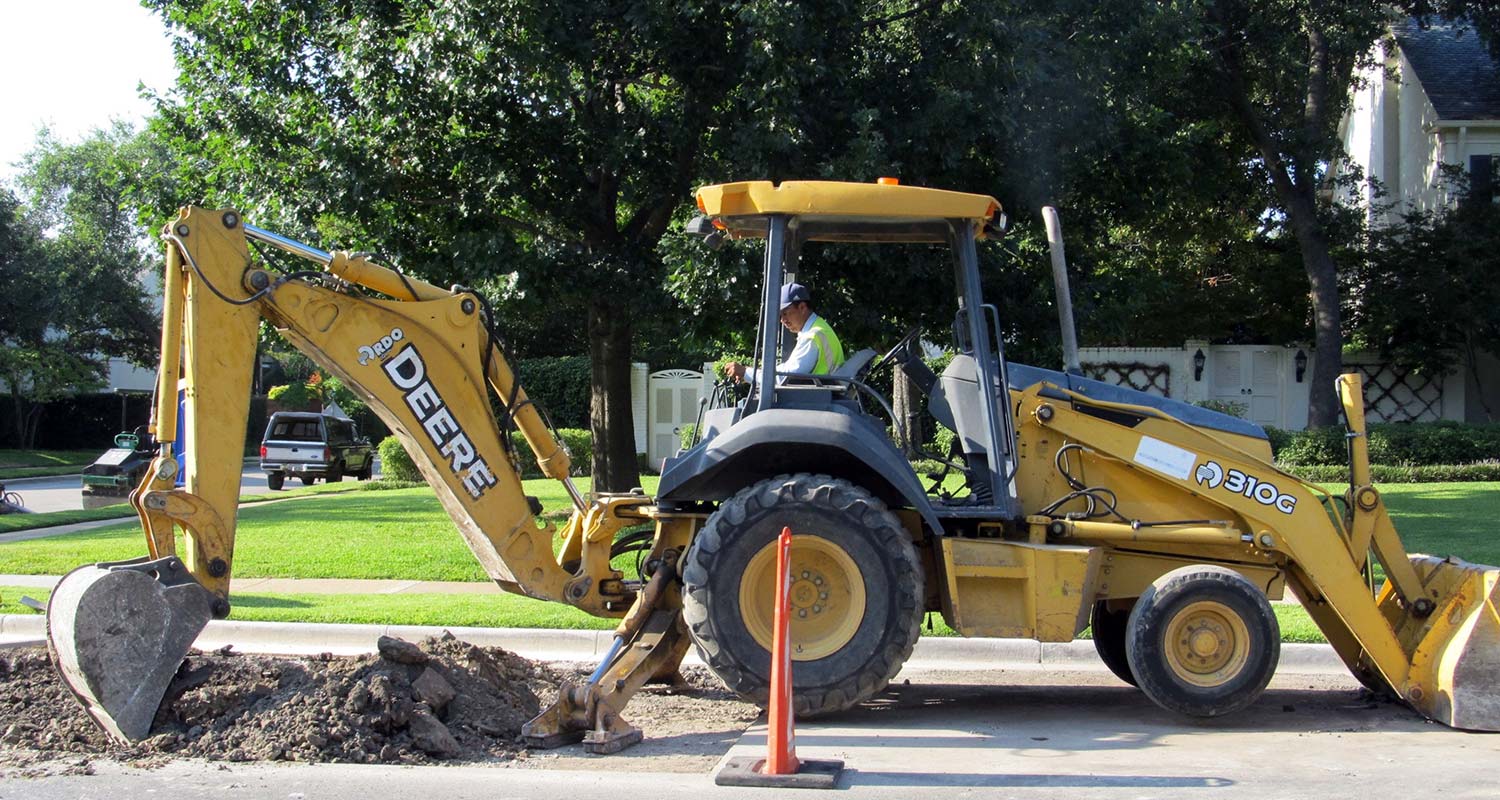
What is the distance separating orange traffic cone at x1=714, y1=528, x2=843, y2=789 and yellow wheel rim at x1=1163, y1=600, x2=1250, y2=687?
2132 millimetres

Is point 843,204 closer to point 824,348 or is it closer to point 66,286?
point 824,348

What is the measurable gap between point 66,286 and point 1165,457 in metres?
42.2

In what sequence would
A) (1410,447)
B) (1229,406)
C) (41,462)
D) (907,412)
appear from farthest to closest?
(41,462) → (1229,406) → (1410,447) → (907,412)

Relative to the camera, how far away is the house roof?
2841 cm

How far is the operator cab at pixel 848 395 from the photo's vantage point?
23.1ft

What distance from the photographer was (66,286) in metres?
42.2

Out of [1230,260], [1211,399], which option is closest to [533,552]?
[1211,399]

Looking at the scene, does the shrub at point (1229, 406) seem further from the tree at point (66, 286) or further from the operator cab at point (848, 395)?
the tree at point (66, 286)

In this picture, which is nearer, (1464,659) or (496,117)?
(1464,659)

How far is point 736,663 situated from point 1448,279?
74.7 feet

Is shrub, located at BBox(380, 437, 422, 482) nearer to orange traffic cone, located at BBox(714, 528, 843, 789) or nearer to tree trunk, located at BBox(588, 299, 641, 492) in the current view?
tree trunk, located at BBox(588, 299, 641, 492)

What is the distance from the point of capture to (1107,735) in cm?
692

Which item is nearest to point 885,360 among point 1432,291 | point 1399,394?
point 1432,291

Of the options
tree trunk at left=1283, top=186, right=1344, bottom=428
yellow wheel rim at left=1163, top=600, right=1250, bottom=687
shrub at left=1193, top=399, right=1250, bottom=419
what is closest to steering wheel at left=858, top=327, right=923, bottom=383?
yellow wheel rim at left=1163, top=600, right=1250, bottom=687
